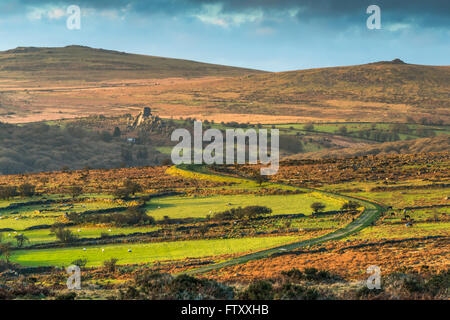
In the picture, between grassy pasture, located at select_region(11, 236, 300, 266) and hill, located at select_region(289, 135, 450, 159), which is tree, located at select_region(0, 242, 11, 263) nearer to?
grassy pasture, located at select_region(11, 236, 300, 266)

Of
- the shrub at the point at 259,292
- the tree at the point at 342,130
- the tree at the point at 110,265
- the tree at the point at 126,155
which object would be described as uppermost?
the tree at the point at 342,130

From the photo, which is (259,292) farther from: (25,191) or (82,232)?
(25,191)

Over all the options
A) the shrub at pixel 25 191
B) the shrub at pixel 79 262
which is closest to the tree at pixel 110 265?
the shrub at pixel 79 262

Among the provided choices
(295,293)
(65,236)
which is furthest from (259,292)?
(65,236)

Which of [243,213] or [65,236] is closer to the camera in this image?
[65,236]

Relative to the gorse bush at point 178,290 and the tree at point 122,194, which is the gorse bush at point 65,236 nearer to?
the tree at point 122,194

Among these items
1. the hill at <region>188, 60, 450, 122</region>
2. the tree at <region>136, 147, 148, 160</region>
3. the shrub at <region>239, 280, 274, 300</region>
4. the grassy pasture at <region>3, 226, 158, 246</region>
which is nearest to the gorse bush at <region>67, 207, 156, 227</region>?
the grassy pasture at <region>3, 226, 158, 246</region>
